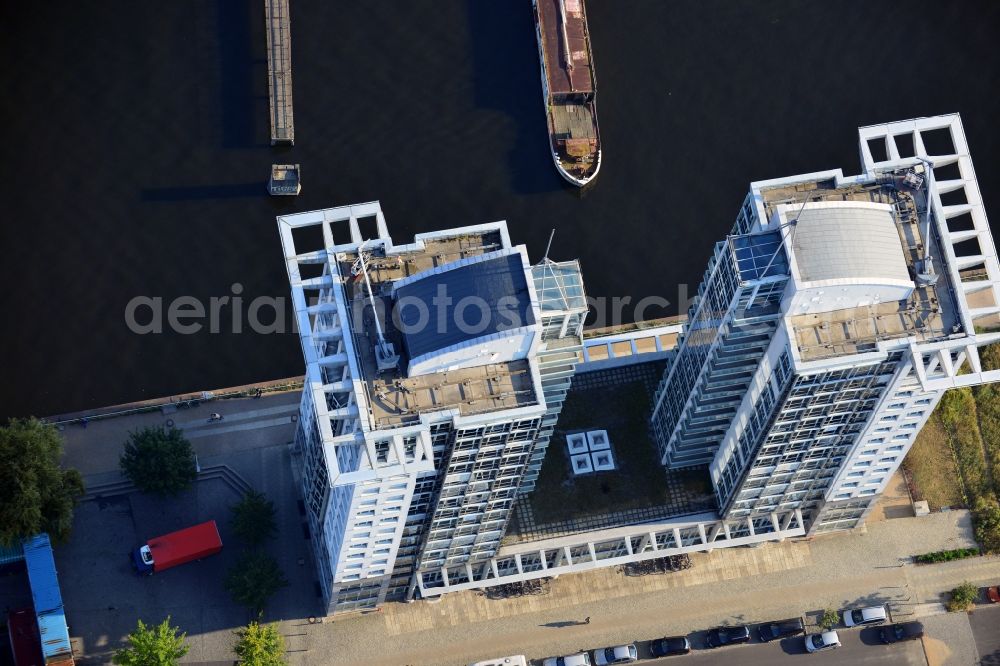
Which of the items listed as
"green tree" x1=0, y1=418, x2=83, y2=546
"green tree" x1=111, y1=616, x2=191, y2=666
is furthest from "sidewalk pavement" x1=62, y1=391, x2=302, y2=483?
"green tree" x1=111, y1=616, x2=191, y2=666

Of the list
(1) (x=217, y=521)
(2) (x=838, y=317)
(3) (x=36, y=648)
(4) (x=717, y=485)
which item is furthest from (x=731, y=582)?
(3) (x=36, y=648)

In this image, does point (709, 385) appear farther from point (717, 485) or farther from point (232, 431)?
point (232, 431)

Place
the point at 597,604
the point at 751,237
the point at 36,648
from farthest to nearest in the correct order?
A: the point at 597,604
the point at 36,648
the point at 751,237

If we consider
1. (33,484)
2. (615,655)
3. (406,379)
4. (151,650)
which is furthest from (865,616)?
(33,484)

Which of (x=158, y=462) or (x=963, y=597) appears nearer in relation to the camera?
(x=158, y=462)

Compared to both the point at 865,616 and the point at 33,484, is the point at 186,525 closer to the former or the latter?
the point at 33,484

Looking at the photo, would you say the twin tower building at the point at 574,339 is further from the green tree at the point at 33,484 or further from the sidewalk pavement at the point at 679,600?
the green tree at the point at 33,484
